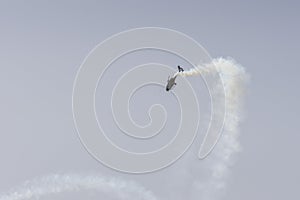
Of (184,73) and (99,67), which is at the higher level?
(184,73)

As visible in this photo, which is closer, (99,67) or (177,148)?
(99,67)

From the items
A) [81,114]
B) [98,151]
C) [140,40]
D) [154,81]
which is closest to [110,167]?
[98,151]

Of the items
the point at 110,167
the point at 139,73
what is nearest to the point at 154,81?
the point at 139,73

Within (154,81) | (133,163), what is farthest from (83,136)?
(154,81)

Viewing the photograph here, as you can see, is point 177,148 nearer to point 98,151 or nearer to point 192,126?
point 192,126

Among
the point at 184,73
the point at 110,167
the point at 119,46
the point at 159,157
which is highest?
the point at 184,73

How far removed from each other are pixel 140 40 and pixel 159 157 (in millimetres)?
17008

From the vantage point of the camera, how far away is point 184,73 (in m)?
79.4

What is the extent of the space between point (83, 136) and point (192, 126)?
1704 cm

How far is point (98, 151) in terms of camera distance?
2933 inches

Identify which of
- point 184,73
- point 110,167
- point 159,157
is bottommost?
point 110,167

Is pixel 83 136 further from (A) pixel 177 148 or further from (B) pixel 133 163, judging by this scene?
(A) pixel 177 148

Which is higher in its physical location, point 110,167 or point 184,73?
point 184,73

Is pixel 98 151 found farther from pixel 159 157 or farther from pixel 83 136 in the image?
pixel 159 157
